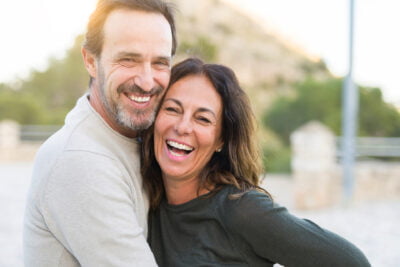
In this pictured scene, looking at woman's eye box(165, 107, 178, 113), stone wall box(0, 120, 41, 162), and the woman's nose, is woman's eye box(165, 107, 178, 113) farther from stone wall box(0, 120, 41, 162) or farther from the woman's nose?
stone wall box(0, 120, 41, 162)

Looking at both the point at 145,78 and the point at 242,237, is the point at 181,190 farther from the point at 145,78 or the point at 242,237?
the point at 145,78

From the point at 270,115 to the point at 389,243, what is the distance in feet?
46.7

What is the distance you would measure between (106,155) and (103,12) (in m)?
0.83

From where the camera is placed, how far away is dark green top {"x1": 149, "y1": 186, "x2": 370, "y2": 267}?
2256mm

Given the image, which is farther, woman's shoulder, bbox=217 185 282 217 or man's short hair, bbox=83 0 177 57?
man's short hair, bbox=83 0 177 57

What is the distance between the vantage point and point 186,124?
2.57m

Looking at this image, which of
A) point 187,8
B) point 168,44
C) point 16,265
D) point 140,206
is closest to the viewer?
point 140,206

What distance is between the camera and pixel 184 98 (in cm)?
262

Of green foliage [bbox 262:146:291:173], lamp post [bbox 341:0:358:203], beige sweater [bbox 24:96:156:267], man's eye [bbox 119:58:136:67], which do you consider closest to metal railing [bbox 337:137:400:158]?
lamp post [bbox 341:0:358:203]

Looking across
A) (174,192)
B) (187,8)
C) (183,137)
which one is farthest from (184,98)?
(187,8)

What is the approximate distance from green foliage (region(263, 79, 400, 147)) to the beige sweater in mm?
16207

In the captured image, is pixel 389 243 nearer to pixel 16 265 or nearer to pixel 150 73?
pixel 16 265

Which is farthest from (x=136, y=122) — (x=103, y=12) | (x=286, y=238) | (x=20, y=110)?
(x=20, y=110)

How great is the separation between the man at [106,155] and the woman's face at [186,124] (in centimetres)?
10
